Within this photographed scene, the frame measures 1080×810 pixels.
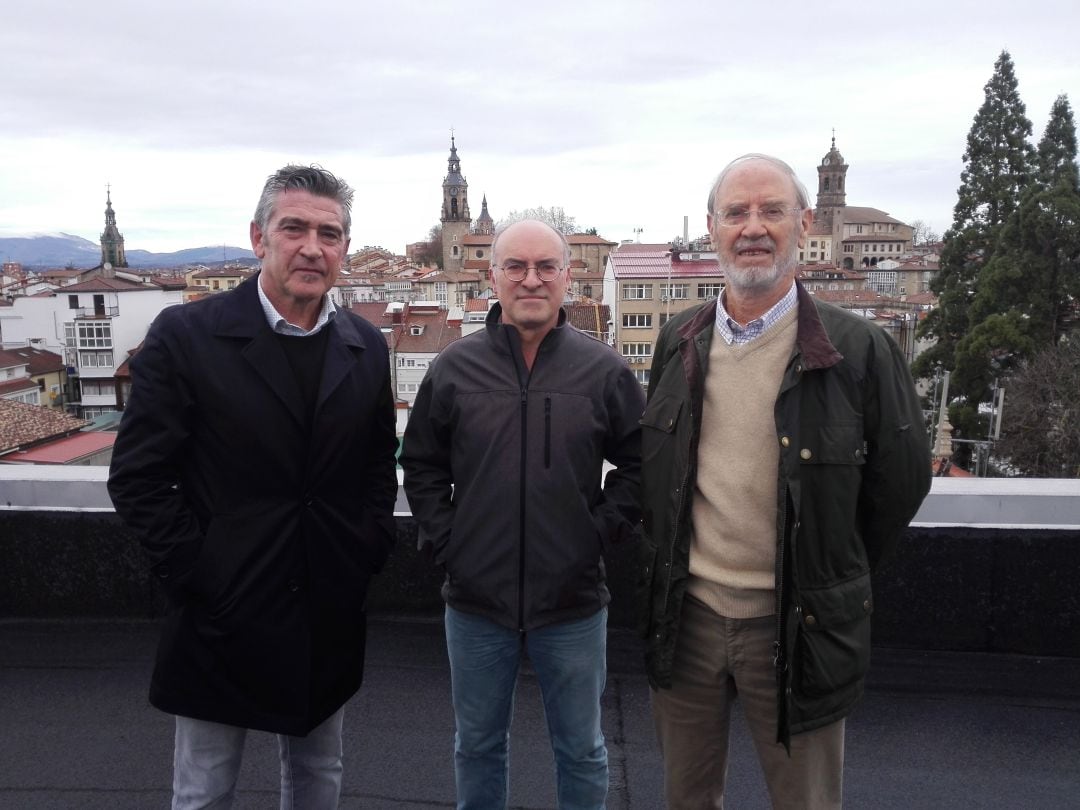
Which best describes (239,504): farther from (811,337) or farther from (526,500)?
(811,337)

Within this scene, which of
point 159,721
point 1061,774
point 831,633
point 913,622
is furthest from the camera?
point 913,622

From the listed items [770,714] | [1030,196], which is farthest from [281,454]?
[1030,196]

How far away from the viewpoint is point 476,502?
179 cm

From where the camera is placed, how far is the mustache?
166cm

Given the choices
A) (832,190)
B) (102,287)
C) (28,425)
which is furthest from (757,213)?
(832,190)

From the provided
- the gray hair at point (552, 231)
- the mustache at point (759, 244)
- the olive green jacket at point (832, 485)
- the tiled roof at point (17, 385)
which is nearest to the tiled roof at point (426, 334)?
the tiled roof at point (17, 385)

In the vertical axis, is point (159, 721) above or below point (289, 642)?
below

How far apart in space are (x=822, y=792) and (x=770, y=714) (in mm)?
200

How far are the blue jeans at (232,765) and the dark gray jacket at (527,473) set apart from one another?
16.6 inches

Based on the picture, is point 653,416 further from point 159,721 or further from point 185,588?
point 159,721

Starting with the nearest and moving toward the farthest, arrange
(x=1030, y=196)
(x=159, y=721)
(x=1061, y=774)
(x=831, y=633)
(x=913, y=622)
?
(x=831, y=633)
(x=1061, y=774)
(x=159, y=721)
(x=913, y=622)
(x=1030, y=196)

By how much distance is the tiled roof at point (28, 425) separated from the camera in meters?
14.0

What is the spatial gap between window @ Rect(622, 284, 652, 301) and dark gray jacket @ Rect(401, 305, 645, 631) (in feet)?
89.7

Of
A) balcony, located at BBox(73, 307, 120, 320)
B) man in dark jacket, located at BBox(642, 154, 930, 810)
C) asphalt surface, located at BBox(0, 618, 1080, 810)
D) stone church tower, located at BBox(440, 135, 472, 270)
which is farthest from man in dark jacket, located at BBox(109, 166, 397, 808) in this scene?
stone church tower, located at BBox(440, 135, 472, 270)
